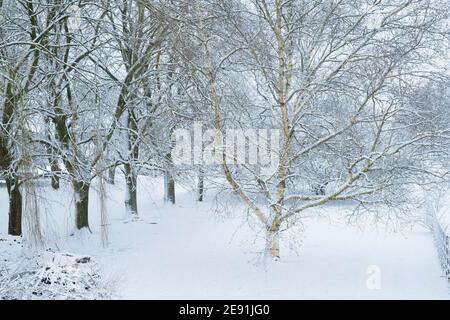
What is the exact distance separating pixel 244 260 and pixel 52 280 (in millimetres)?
2923

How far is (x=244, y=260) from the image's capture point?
6633mm

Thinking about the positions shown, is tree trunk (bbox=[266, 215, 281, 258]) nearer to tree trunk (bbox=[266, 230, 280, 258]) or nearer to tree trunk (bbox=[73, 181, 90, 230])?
tree trunk (bbox=[266, 230, 280, 258])

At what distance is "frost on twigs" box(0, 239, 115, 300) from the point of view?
411 cm

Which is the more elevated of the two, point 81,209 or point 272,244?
point 81,209

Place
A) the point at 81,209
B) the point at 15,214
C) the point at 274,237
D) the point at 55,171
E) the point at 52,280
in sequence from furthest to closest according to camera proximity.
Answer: the point at 81,209
the point at 15,214
the point at 274,237
the point at 55,171
the point at 52,280

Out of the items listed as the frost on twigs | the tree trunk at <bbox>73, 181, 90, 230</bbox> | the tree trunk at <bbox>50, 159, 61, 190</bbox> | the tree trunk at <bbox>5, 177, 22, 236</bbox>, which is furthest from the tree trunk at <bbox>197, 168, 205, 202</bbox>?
the tree trunk at <bbox>5, 177, 22, 236</bbox>

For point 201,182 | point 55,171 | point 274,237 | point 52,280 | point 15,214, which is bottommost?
point 52,280

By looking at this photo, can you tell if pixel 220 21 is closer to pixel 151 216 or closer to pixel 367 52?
pixel 367 52

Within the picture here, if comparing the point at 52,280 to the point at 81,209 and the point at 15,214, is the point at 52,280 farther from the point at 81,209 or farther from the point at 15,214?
the point at 81,209

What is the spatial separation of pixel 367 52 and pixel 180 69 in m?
2.51

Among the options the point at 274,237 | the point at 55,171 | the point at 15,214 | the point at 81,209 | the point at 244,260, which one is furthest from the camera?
the point at 81,209

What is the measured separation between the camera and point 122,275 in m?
5.45

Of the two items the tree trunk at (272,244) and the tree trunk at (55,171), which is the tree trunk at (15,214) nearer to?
the tree trunk at (55,171)

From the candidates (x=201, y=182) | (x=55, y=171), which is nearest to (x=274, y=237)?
(x=201, y=182)
